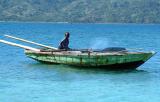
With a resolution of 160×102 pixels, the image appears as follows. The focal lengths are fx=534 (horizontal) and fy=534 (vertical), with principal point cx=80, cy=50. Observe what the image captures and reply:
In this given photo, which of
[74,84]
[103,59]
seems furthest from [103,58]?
[74,84]

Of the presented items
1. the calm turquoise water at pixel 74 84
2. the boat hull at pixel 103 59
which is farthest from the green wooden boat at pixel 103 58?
the calm turquoise water at pixel 74 84

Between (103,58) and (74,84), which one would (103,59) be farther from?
(74,84)

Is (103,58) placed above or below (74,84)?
above

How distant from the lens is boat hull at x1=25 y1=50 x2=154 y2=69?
109ft

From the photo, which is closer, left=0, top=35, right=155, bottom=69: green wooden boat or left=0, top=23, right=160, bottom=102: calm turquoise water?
left=0, top=23, right=160, bottom=102: calm turquoise water

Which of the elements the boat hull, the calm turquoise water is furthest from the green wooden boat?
the calm turquoise water

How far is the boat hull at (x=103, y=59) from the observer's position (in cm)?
3322

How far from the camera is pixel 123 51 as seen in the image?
1334 inches

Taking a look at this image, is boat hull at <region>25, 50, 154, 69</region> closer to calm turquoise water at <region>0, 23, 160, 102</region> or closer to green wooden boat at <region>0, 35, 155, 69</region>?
green wooden boat at <region>0, 35, 155, 69</region>

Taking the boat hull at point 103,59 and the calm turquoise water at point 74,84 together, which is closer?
the calm turquoise water at point 74,84

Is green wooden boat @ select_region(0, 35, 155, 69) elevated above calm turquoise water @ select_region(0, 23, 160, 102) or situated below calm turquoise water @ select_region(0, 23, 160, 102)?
above

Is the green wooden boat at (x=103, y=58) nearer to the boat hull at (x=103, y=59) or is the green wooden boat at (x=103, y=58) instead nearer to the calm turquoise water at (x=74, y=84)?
the boat hull at (x=103, y=59)

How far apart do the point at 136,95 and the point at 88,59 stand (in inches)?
352

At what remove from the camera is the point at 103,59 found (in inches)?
1321
